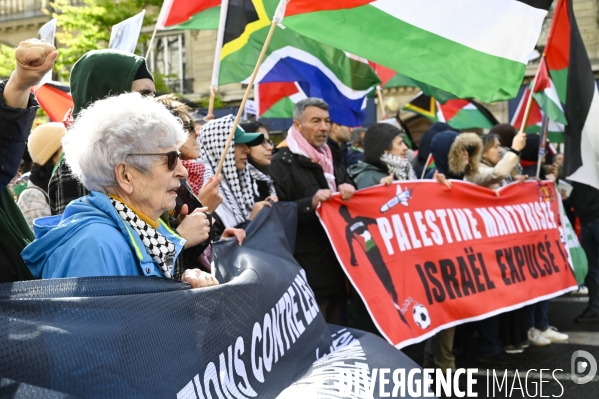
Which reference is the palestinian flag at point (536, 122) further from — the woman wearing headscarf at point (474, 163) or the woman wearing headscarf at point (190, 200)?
the woman wearing headscarf at point (190, 200)

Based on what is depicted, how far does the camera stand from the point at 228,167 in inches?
176

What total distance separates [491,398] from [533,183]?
2533mm

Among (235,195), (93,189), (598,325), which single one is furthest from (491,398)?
(93,189)

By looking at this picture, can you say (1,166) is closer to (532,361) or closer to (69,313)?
(69,313)

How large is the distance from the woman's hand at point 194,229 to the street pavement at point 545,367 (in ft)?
11.0

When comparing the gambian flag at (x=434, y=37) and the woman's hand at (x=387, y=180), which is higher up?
the gambian flag at (x=434, y=37)

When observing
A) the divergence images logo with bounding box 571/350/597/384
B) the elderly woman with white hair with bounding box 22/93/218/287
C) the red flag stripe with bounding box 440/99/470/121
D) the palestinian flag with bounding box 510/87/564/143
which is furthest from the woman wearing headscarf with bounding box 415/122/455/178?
the elderly woman with white hair with bounding box 22/93/218/287

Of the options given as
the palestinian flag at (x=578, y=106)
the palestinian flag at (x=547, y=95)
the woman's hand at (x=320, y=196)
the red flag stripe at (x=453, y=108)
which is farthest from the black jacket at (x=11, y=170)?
the red flag stripe at (x=453, y=108)

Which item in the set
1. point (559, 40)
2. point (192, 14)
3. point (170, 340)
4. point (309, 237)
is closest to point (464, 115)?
point (559, 40)

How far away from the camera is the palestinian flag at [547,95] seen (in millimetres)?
6266

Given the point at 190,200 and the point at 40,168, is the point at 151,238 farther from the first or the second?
the point at 40,168

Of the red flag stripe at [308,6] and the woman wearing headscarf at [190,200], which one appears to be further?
the red flag stripe at [308,6]

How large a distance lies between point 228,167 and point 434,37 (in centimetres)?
142

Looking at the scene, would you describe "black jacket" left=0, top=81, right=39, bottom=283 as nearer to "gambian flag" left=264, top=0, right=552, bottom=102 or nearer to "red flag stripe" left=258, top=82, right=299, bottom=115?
"gambian flag" left=264, top=0, right=552, bottom=102
